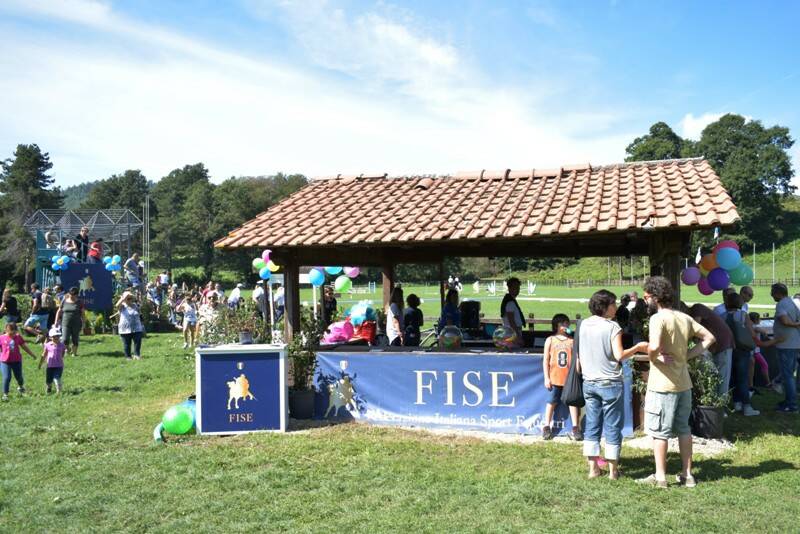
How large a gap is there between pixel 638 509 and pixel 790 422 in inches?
170

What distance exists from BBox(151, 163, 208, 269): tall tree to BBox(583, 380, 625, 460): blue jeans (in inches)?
3095

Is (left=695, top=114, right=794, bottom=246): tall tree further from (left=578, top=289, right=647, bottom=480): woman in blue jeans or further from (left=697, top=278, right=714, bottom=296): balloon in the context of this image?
(left=578, top=289, right=647, bottom=480): woman in blue jeans

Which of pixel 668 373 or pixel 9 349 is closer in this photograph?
pixel 668 373

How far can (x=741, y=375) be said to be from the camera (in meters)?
8.84

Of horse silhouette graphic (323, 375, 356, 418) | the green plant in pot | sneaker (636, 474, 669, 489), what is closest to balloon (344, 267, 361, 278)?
the green plant in pot

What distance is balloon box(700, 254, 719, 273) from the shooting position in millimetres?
9781

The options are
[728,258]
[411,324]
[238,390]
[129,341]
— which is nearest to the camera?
[238,390]

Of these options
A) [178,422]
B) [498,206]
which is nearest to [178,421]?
[178,422]

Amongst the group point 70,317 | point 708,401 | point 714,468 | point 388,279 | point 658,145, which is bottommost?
point 714,468

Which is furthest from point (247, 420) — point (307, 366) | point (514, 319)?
point (514, 319)

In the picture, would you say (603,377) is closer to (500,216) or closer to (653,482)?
(653,482)

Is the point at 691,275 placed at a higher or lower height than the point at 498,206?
lower

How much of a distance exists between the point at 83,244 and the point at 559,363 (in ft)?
64.4

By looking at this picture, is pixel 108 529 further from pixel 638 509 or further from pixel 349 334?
pixel 349 334
